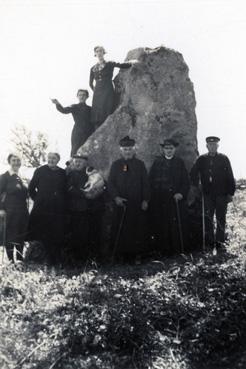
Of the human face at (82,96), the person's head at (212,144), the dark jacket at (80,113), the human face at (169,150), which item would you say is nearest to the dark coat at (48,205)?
the human face at (169,150)

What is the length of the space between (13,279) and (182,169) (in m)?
3.51

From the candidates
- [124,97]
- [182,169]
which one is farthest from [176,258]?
[124,97]

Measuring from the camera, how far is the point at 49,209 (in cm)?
799

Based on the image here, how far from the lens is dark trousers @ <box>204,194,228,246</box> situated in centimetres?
807

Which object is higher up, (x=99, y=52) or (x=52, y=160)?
(x=99, y=52)

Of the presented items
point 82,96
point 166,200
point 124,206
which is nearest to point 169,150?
point 166,200

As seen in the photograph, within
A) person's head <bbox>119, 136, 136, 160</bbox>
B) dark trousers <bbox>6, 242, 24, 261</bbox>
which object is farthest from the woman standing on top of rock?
dark trousers <bbox>6, 242, 24, 261</bbox>

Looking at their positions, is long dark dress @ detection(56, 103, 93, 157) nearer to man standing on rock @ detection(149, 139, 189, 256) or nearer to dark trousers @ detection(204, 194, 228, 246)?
man standing on rock @ detection(149, 139, 189, 256)

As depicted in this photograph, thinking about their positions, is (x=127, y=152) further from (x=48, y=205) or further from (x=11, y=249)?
(x=11, y=249)

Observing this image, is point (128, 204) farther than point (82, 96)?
No

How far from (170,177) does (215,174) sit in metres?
0.84

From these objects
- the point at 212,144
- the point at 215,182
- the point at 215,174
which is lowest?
the point at 215,182

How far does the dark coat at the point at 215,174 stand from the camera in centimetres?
807

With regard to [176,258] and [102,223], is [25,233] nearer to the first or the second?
[102,223]
